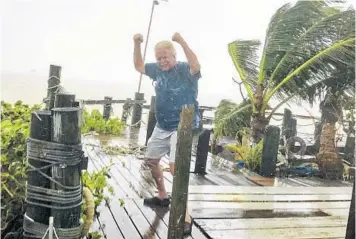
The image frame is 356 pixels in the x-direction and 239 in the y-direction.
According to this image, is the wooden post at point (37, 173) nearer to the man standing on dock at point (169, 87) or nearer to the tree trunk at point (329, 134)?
the man standing on dock at point (169, 87)

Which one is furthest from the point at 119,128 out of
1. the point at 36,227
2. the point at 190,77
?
the point at 36,227

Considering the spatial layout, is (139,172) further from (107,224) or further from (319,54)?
(319,54)

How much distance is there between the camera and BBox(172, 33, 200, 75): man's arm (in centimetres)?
282

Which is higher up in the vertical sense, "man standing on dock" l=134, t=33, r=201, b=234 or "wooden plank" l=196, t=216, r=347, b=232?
"man standing on dock" l=134, t=33, r=201, b=234

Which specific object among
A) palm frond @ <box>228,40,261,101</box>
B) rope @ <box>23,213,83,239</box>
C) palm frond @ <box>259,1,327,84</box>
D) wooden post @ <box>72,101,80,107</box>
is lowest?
rope @ <box>23,213,83,239</box>

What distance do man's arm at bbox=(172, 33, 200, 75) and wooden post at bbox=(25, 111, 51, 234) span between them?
118 cm

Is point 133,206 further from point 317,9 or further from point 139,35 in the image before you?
point 317,9

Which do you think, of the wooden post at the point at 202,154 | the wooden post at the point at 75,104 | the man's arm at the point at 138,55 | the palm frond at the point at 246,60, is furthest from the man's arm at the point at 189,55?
the palm frond at the point at 246,60

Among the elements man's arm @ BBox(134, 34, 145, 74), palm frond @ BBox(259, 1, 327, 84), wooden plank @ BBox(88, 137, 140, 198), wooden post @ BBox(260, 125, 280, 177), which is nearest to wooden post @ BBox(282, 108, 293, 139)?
palm frond @ BBox(259, 1, 327, 84)

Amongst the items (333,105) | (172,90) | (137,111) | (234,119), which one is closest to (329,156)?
(333,105)

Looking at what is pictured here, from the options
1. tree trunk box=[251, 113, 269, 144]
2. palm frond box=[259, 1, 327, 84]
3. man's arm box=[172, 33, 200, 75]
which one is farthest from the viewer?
tree trunk box=[251, 113, 269, 144]

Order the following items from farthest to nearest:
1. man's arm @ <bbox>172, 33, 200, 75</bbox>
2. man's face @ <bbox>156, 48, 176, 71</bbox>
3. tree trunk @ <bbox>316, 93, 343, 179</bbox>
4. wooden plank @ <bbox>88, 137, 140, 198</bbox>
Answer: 1. tree trunk @ <bbox>316, 93, 343, 179</bbox>
2. wooden plank @ <bbox>88, 137, 140, 198</bbox>
3. man's face @ <bbox>156, 48, 176, 71</bbox>
4. man's arm @ <bbox>172, 33, 200, 75</bbox>

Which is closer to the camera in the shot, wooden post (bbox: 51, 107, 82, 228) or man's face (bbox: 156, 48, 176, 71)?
wooden post (bbox: 51, 107, 82, 228)

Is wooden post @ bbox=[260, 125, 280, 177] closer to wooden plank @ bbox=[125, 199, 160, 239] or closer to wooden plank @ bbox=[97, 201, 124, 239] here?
wooden plank @ bbox=[125, 199, 160, 239]
